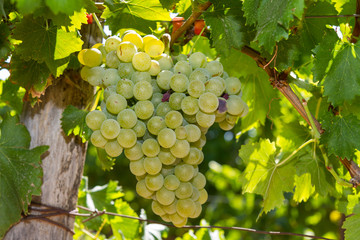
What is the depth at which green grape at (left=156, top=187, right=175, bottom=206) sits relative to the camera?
3.23ft

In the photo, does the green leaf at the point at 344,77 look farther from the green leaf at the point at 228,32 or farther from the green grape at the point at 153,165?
the green grape at the point at 153,165

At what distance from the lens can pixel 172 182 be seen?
0.98 m

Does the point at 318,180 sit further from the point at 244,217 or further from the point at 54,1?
the point at 244,217

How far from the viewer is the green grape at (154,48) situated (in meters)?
1.01

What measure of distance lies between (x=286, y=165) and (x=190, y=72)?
0.49 m

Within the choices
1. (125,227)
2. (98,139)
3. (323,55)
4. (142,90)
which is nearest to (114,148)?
(98,139)

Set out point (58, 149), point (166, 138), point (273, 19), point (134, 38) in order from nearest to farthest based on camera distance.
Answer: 1. point (273, 19)
2. point (166, 138)
3. point (134, 38)
4. point (58, 149)

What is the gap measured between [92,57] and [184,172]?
13.5 inches

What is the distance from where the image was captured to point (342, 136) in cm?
101

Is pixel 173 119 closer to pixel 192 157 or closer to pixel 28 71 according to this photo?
pixel 192 157

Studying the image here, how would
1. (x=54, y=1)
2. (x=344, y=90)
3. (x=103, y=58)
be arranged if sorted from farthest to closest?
1. (x=103, y=58)
2. (x=344, y=90)
3. (x=54, y=1)

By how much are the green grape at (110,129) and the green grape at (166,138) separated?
0.30ft

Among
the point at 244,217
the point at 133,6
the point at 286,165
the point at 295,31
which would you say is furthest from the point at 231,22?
the point at 244,217

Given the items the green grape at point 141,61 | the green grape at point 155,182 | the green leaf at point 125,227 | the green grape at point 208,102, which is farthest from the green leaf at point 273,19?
the green leaf at point 125,227
